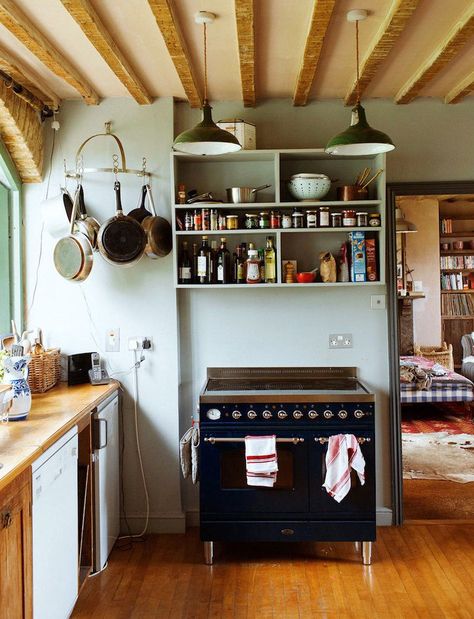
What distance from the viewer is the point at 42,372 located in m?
3.20

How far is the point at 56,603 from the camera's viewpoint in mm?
2336

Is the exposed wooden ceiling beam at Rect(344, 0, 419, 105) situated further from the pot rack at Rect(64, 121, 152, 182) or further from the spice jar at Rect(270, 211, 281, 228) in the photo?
the pot rack at Rect(64, 121, 152, 182)

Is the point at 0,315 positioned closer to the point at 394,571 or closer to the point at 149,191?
the point at 149,191

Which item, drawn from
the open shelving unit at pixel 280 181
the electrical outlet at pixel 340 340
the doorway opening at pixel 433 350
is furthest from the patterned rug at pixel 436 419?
the open shelving unit at pixel 280 181

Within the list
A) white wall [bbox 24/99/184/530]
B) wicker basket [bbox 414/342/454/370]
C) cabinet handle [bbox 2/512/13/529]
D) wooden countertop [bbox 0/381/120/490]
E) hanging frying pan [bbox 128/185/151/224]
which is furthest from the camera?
wicker basket [bbox 414/342/454/370]

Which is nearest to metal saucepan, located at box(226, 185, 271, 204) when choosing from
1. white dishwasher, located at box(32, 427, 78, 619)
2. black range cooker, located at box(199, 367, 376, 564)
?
black range cooker, located at box(199, 367, 376, 564)

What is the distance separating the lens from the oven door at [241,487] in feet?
A: 10.3

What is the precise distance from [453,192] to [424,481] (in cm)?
220

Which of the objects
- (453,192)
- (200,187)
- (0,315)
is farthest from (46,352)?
(453,192)

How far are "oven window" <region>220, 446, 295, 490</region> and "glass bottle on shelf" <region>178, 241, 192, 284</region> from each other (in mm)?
1028

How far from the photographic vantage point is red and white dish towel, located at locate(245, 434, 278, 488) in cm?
308

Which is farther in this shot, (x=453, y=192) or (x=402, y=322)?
(x=402, y=322)

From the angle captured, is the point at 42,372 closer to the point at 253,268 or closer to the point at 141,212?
the point at 141,212

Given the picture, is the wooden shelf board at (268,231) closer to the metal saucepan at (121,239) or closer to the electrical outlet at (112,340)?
the metal saucepan at (121,239)
